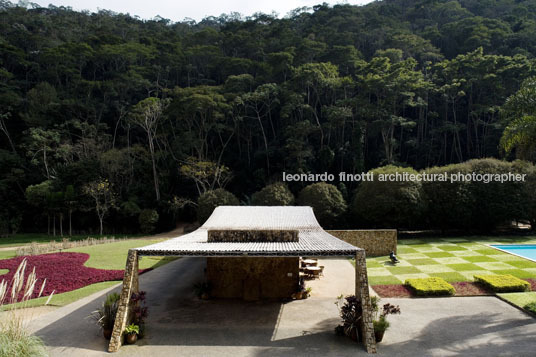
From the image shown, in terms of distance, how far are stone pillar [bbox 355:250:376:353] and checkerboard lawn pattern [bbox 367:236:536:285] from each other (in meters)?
6.26

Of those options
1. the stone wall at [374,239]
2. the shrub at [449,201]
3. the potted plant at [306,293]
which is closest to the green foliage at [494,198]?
the shrub at [449,201]

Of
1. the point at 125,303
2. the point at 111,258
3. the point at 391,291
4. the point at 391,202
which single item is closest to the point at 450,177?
the point at 391,202

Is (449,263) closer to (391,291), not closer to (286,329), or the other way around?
(391,291)

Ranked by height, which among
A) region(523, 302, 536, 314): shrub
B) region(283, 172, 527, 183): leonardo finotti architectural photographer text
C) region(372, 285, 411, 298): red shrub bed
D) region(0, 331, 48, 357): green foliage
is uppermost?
region(283, 172, 527, 183): leonardo finotti architectural photographer text

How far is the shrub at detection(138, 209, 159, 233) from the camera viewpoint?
34219 mm

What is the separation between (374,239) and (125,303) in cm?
1529

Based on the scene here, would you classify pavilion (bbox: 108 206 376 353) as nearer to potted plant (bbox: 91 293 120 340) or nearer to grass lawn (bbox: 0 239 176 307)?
potted plant (bbox: 91 293 120 340)

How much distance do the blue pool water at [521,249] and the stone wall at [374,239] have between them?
6.85m

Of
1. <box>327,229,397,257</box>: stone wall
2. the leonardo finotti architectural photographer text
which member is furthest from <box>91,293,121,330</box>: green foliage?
the leonardo finotti architectural photographer text

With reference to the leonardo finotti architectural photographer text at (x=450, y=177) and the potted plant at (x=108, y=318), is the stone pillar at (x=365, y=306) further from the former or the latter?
the leonardo finotti architectural photographer text at (x=450, y=177)

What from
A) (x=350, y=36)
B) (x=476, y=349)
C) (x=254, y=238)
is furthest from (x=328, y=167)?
(x=476, y=349)

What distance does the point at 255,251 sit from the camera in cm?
997

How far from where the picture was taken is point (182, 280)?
15.9 m

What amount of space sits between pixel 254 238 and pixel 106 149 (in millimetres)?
31484
